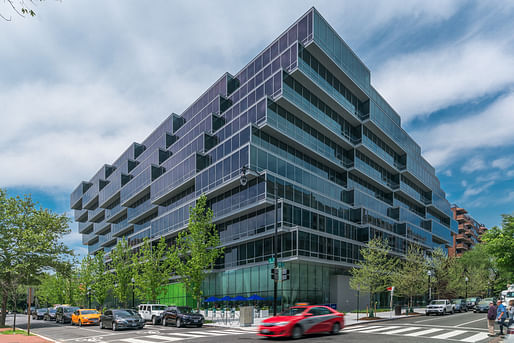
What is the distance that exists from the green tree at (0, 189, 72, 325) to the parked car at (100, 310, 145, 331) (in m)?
11.1

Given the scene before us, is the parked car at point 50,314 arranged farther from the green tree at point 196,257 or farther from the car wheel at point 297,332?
the car wheel at point 297,332

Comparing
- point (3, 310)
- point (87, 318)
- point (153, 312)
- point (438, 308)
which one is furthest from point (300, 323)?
point (438, 308)

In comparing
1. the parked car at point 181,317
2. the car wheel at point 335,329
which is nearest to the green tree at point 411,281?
→ the parked car at point 181,317

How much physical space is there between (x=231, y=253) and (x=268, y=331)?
31265mm

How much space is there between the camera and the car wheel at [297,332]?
18516mm

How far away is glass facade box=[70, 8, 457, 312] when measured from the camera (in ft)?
147

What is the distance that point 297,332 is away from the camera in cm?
1861

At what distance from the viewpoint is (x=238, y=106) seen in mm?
53938

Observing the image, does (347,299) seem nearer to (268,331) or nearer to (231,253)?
(231,253)

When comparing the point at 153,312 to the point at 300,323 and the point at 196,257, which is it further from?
the point at 300,323

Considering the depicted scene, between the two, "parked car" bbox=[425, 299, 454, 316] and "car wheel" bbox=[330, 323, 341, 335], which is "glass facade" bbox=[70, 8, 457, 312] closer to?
"parked car" bbox=[425, 299, 454, 316]

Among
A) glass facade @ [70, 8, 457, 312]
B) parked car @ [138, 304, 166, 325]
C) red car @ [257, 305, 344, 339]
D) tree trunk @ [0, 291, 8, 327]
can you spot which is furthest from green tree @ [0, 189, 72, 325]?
red car @ [257, 305, 344, 339]

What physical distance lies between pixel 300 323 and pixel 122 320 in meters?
14.6

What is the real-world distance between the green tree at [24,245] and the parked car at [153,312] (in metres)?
9.34
